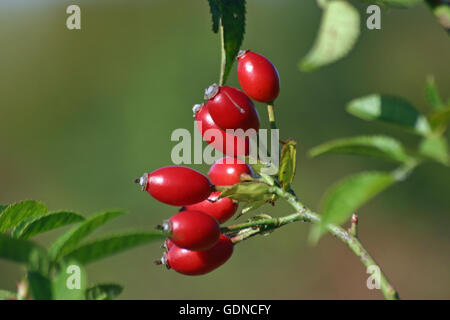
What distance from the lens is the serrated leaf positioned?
857 millimetres

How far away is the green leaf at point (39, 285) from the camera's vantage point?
567 millimetres

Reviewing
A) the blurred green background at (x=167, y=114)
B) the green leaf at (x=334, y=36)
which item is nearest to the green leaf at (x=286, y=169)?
the green leaf at (x=334, y=36)

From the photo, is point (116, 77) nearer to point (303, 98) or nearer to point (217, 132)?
point (303, 98)

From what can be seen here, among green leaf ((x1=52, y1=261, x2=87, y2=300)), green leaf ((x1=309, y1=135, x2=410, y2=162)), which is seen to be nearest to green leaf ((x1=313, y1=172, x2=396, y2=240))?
green leaf ((x1=309, y1=135, x2=410, y2=162))

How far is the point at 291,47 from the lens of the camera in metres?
7.54

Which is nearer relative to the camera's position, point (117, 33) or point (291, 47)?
point (291, 47)

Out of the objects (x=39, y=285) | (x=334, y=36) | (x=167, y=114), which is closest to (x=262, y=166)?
(x=334, y=36)

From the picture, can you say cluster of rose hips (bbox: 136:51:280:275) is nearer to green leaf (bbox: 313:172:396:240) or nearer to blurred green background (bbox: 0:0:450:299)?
green leaf (bbox: 313:172:396:240)

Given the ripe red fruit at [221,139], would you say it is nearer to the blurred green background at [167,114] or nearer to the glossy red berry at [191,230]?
the glossy red berry at [191,230]

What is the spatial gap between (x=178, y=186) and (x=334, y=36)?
387mm

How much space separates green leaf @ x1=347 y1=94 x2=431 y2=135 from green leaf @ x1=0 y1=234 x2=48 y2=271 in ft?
1.18

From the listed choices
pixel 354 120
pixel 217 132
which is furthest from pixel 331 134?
pixel 217 132

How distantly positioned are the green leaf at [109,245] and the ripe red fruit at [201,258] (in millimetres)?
→ 291

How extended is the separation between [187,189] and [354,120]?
6.97 metres
